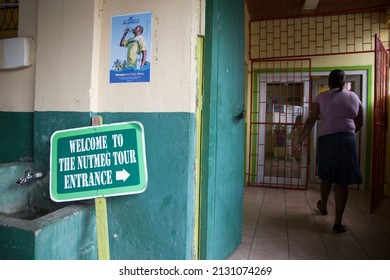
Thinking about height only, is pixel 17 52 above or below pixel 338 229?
above

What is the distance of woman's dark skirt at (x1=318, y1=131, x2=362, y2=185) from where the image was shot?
8.04 feet

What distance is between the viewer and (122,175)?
4.29 ft

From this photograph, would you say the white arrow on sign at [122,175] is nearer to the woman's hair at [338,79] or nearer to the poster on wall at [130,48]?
the poster on wall at [130,48]

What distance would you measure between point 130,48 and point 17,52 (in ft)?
2.77

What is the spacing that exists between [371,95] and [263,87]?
5.53 ft

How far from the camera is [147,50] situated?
154 cm

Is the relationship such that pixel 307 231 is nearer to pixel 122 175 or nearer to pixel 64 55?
pixel 122 175

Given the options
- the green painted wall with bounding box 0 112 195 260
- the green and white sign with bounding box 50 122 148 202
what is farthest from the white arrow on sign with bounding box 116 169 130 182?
the green painted wall with bounding box 0 112 195 260

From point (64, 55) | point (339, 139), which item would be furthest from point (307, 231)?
point (64, 55)

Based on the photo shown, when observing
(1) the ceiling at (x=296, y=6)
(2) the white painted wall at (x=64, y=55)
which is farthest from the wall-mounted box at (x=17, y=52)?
(1) the ceiling at (x=296, y=6)

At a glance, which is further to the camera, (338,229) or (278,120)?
Answer: (278,120)

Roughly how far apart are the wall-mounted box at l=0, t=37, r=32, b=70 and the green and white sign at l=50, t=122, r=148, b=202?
0.77m

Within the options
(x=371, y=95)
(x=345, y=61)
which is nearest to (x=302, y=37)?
(x=345, y=61)

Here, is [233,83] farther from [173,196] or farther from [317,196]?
[317,196]
